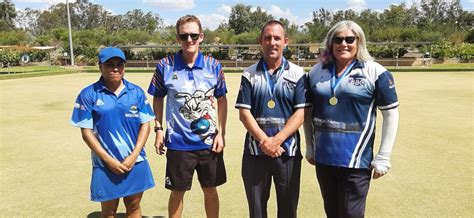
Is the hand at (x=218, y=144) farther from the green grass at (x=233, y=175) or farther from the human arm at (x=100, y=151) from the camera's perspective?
the green grass at (x=233, y=175)

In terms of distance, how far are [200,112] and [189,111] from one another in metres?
0.10

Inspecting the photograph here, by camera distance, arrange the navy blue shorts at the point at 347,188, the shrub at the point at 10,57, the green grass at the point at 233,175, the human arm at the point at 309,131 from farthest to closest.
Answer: the shrub at the point at 10,57 → the green grass at the point at 233,175 → the human arm at the point at 309,131 → the navy blue shorts at the point at 347,188

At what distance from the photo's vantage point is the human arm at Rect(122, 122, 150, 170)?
10.8 ft

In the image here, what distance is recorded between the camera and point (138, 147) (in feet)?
10.9

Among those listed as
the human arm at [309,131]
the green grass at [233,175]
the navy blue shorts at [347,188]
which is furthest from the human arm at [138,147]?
the navy blue shorts at [347,188]

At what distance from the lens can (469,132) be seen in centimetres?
817

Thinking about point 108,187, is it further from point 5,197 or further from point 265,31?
point 5,197

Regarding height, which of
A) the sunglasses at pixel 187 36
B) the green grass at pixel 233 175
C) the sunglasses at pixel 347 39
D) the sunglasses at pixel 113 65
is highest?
the sunglasses at pixel 187 36

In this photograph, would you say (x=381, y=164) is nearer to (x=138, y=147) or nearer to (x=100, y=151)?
(x=138, y=147)

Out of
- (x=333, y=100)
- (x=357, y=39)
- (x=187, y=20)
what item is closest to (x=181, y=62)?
(x=187, y=20)

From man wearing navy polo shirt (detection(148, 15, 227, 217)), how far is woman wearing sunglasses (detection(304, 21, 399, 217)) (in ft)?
3.15

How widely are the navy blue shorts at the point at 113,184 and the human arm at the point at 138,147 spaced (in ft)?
0.29

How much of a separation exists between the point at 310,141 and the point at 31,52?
176ft

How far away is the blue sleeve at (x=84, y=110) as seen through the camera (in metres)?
3.18
